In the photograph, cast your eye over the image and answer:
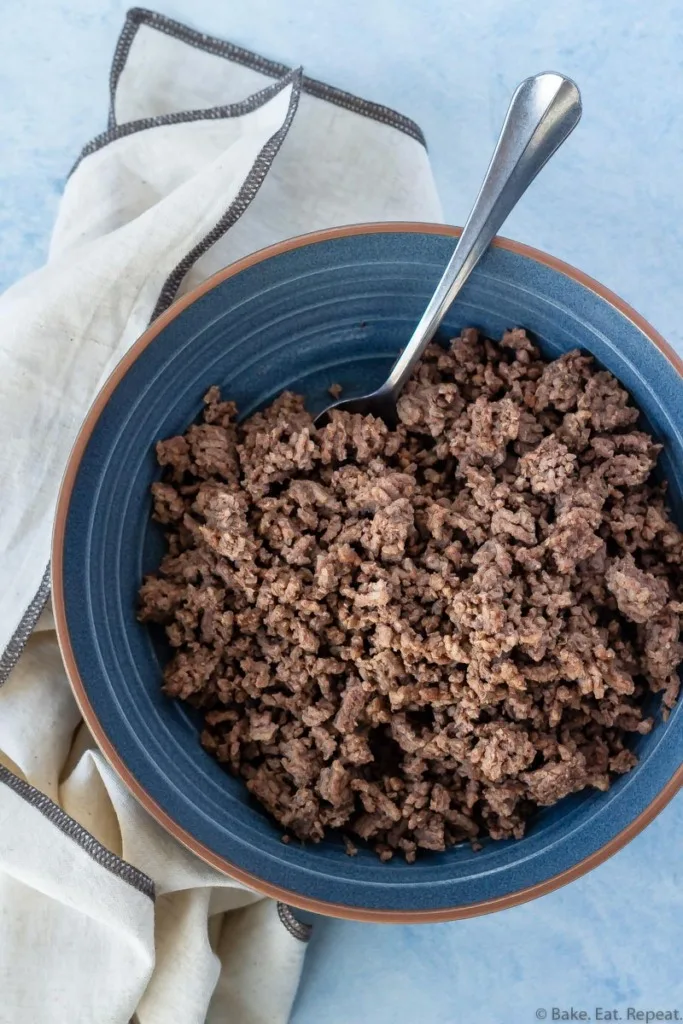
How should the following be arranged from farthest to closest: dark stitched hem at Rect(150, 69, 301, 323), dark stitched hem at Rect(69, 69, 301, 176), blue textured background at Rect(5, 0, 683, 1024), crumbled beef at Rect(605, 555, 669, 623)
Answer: blue textured background at Rect(5, 0, 683, 1024), dark stitched hem at Rect(69, 69, 301, 176), dark stitched hem at Rect(150, 69, 301, 323), crumbled beef at Rect(605, 555, 669, 623)

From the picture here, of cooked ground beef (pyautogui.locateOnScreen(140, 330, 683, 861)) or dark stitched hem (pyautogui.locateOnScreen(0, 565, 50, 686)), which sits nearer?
cooked ground beef (pyautogui.locateOnScreen(140, 330, 683, 861))

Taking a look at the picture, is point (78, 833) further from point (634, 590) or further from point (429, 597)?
point (634, 590)

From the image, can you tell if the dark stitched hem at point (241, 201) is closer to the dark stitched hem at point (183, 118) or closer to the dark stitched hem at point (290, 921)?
the dark stitched hem at point (183, 118)

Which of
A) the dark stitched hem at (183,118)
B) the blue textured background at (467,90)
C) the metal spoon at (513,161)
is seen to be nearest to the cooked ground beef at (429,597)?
the metal spoon at (513,161)

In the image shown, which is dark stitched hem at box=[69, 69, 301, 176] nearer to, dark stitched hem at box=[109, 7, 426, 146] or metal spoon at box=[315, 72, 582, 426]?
dark stitched hem at box=[109, 7, 426, 146]

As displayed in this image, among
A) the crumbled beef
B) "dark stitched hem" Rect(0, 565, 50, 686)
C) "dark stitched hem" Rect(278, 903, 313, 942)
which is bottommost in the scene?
"dark stitched hem" Rect(278, 903, 313, 942)

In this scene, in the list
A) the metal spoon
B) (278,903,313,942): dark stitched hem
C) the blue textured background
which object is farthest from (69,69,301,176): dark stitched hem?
(278,903,313,942): dark stitched hem

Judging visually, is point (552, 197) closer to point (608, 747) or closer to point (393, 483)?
point (393, 483)
